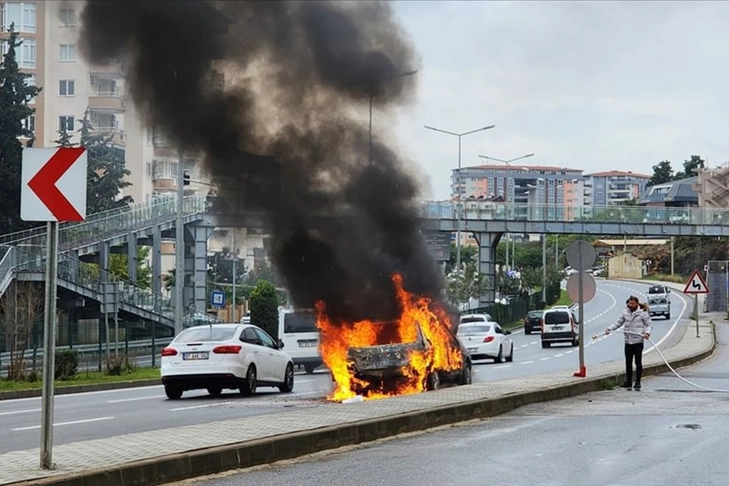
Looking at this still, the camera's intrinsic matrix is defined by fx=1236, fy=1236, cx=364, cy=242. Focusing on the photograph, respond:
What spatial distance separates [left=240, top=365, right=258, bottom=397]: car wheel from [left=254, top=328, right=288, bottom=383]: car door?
2.47 ft

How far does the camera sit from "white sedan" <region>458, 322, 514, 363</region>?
42156 mm

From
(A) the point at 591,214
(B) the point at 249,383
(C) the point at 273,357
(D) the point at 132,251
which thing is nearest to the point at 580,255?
(C) the point at 273,357

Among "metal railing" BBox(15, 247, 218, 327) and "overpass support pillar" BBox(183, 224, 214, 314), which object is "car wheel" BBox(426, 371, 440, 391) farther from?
"metal railing" BBox(15, 247, 218, 327)

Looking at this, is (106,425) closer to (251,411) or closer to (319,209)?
(251,411)

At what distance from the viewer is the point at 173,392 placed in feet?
79.7

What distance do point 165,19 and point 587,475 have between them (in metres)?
12.8

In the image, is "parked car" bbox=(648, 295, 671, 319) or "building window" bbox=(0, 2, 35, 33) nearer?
"building window" bbox=(0, 2, 35, 33)

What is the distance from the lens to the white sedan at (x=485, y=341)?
4216 cm

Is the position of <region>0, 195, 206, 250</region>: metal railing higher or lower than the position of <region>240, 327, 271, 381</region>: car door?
higher

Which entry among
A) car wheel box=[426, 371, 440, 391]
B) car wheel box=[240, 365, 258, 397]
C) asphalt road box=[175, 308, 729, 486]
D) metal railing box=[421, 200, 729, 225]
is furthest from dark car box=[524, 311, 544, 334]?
asphalt road box=[175, 308, 729, 486]

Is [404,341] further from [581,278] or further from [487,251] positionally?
[487,251]

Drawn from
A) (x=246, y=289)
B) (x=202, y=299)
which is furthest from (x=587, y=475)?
(x=246, y=289)

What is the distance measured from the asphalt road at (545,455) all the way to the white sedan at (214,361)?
23.4 feet

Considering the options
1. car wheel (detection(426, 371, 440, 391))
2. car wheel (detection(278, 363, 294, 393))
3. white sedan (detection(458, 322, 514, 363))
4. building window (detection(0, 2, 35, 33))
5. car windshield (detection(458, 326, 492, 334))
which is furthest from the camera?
building window (detection(0, 2, 35, 33))
